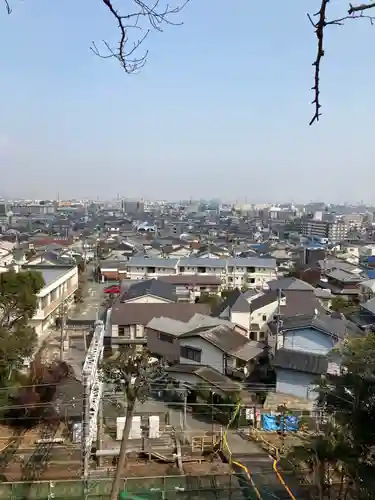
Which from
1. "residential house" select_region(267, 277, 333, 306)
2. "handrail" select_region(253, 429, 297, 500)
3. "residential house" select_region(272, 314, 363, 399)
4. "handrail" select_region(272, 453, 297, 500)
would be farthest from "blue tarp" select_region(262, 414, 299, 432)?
"residential house" select_region(267, 277, 333, 306)

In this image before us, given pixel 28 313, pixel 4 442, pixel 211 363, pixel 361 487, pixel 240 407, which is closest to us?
pixel 361 487

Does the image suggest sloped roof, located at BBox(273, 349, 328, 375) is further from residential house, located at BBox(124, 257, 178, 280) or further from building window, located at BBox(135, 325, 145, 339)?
residential house, located at BBox(124, 257, 178, 280)

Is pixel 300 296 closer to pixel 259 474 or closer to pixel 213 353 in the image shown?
pixel 213 353

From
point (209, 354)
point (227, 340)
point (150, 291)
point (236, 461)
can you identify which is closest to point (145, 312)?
point (150, 291)

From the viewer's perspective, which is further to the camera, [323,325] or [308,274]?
[308,274]

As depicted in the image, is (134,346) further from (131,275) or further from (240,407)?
(131,275)

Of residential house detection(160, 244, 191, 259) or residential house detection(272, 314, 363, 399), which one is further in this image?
residential house detection(160, 244, 191, 259)

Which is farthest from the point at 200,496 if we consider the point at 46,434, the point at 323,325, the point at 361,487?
the point at 323,325

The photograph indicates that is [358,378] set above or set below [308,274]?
above
